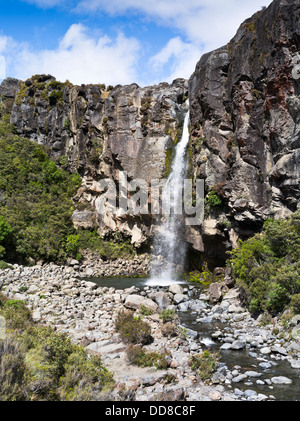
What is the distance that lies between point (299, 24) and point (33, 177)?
1421 inches

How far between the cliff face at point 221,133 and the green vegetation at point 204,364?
1380 cm

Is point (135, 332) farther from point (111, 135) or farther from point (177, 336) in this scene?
point (111, 135)

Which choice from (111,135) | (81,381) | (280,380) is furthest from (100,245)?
(81,381)

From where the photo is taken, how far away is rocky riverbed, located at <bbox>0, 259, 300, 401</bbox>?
9016mm

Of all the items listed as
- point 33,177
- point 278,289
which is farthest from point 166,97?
point 278,289

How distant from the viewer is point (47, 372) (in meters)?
7.25

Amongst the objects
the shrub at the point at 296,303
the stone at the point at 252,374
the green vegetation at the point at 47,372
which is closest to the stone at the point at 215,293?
the shrub at the point at 296,303

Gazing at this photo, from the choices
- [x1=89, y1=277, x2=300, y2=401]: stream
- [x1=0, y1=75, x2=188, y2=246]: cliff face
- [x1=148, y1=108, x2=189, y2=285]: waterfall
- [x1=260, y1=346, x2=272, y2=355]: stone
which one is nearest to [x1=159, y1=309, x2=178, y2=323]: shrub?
[x1=89, y1=277, x2=300, y2=401]: stream

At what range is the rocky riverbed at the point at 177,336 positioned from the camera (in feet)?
29.6

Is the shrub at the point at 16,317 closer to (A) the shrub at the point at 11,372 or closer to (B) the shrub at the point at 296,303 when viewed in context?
(A) the shrub at the point at 11,372

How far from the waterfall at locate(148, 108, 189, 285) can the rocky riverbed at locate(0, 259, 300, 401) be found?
7.08m

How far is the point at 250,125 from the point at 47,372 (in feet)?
73.4

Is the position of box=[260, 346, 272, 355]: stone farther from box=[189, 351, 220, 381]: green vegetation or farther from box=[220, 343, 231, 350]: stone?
box=[189, 351, 220, 381]: green vegetation

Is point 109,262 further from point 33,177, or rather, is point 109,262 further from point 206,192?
point 33,177
